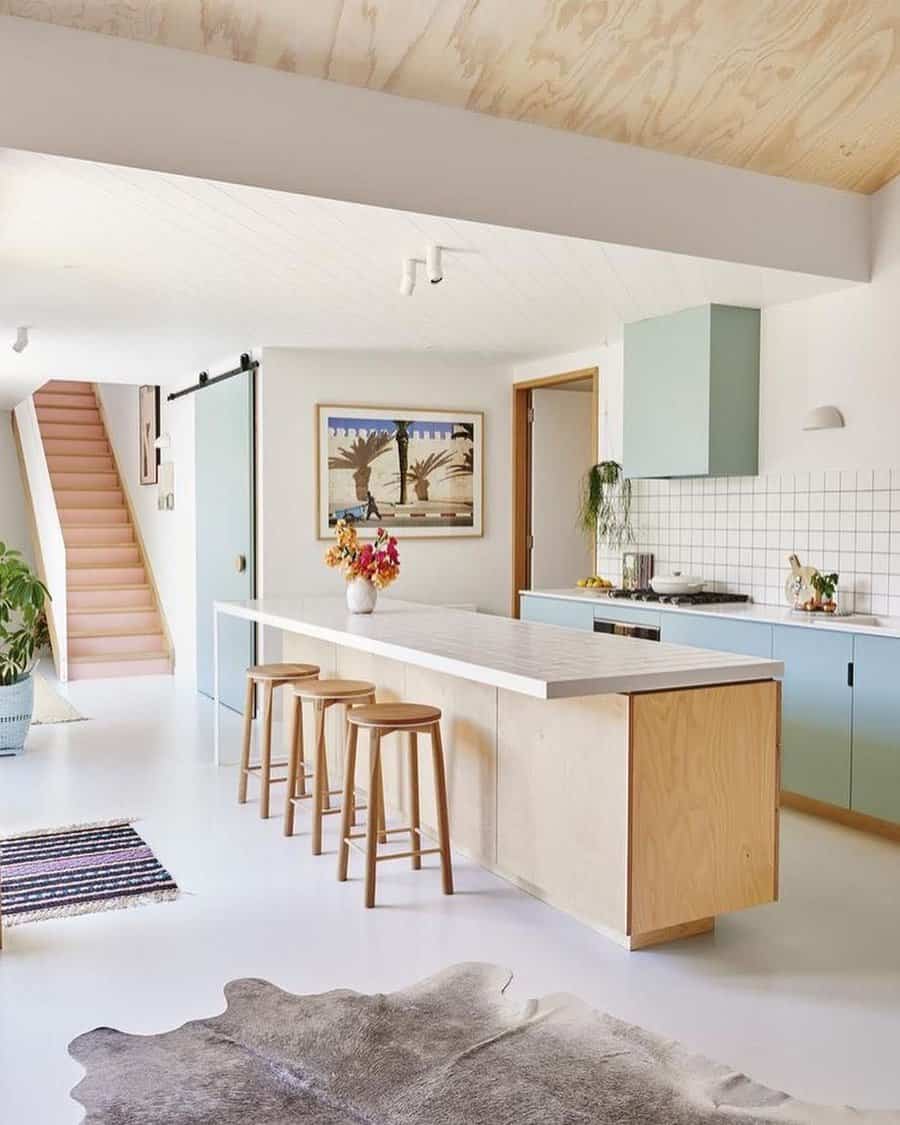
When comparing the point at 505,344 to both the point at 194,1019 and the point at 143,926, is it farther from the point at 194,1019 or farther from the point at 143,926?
the point at 194,1019

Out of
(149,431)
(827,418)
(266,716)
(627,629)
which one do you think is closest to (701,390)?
(827,418)

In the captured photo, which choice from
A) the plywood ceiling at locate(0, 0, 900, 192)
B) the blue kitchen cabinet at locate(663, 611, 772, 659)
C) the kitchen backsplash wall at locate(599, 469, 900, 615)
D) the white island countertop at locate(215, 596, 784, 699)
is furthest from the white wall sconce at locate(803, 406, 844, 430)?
the white island countertop at locate(215, 596, 784, 699)

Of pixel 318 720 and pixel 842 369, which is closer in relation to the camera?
pixel 318 720

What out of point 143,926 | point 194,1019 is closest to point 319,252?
point 143,926

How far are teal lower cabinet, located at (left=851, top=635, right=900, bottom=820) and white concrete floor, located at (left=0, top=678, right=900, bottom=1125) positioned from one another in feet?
0.63

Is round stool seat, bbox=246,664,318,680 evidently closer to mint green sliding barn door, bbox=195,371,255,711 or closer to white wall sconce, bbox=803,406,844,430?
mint green sliding barn door, bbox=195,371,255,711

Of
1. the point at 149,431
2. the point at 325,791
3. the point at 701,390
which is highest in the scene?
the point at 149,431

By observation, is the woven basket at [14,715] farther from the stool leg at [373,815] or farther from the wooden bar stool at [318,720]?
the stool leg at [373,815]

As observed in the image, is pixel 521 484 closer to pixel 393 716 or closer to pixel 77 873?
pixel 393 716

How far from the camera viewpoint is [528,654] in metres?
3.62

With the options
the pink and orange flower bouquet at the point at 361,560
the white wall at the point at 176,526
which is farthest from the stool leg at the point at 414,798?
the white wall at the point at 176,526

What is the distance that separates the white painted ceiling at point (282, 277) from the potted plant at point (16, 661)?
1.42 meters

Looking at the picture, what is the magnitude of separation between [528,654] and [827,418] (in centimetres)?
230

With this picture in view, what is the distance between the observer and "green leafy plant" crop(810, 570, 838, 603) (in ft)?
16.6
